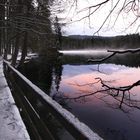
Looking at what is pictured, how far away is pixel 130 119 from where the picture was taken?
12750 mm

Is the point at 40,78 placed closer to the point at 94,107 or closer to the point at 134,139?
the point at 94,107

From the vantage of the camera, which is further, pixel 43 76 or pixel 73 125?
pixel 43 76

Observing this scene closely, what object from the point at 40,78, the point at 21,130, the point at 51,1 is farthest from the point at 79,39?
the point at 21,130

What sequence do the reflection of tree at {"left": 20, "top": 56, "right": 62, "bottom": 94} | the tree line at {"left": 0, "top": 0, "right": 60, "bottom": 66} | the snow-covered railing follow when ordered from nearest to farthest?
the snow-covered railing < the tree line at {"left": 0, "top": 0, "right": 60, "bottom": 66} < the reflection of tree at {"left": 20, "top": 56, "right": 62, "bottom": 94}

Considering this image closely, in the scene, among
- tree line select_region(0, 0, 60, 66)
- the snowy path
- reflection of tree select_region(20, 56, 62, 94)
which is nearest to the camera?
the snowy path

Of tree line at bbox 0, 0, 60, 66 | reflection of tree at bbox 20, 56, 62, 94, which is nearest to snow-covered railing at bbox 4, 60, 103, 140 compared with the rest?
tree line at bbox 0, 0, 60, 66

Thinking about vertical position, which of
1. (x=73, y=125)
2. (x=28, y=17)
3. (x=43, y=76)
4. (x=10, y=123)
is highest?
(x=28, y=17)

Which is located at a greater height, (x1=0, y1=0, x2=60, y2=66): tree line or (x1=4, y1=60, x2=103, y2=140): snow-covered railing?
(x1=0, y1=0, x2=60, y2=66): tree line

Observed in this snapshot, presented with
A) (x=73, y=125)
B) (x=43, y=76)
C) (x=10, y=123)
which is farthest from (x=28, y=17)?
(x=43, y=76)

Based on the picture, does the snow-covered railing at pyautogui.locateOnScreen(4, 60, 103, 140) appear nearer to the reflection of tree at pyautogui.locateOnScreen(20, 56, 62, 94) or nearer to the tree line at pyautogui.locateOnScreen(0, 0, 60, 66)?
the tree line at pyautogui.locateOnScreen(0, 0, 60, 66)

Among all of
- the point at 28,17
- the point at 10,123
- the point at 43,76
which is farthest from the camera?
the point at 43,76

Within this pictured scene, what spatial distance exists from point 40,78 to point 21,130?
21.7 meters

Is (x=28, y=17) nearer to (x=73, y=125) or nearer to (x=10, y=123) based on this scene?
(x=10, y=123)

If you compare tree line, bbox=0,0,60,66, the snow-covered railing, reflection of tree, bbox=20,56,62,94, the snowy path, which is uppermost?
tree line, bbox=0,0,60,66
